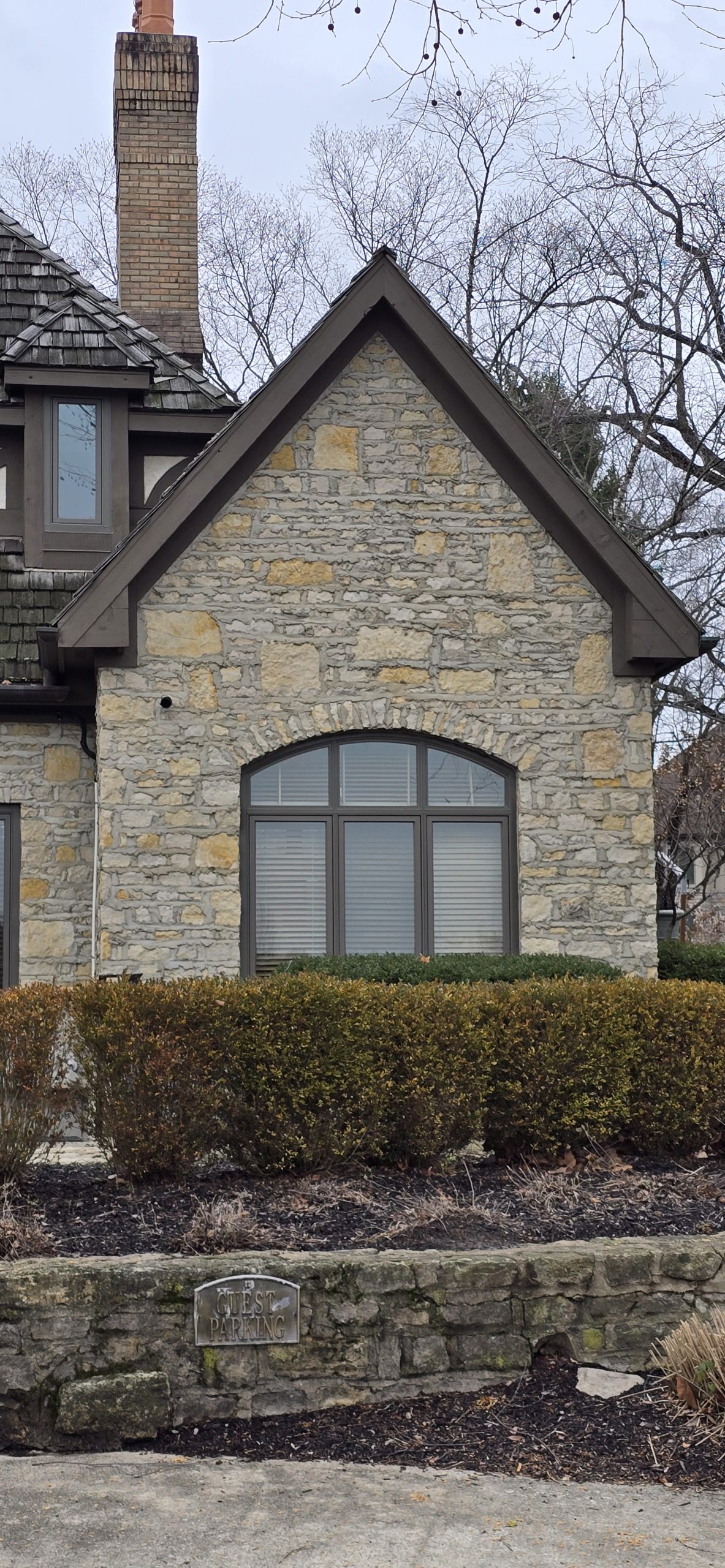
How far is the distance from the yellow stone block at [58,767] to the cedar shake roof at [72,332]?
3622 mm

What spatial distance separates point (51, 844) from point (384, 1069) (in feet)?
18.7

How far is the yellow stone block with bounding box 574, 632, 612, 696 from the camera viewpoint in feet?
37.3

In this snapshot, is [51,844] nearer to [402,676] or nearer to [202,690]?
[202,690]

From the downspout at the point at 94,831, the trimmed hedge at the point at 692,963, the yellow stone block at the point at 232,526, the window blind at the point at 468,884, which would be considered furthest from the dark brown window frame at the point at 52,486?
the trimmed hedge at the point at 692,963

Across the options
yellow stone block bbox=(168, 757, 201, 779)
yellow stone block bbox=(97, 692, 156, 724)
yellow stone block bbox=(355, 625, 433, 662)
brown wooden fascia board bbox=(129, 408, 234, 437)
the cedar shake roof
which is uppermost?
the cedar shake roof

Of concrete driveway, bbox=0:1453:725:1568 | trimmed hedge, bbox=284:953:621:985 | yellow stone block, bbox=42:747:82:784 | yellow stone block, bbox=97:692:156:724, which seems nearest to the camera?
concrete driveway, bbox=0:1453:725:1568

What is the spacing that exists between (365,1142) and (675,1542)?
2660 millimetres

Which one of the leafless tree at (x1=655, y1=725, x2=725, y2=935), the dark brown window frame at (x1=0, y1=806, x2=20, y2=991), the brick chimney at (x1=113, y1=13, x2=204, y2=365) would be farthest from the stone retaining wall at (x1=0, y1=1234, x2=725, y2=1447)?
the leafless tree at (x1=655, y1=725, x2=725, y2=935)

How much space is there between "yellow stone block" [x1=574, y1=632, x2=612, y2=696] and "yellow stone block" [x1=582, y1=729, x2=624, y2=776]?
32 cm

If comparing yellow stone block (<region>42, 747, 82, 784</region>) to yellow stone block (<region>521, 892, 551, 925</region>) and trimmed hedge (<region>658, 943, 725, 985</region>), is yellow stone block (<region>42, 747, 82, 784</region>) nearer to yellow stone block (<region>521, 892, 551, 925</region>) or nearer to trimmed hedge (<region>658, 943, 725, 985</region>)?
yellow stone block (<region>521, 892, 551, 925</region>)

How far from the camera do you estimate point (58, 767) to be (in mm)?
11914

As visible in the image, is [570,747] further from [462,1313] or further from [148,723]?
[462,1313]

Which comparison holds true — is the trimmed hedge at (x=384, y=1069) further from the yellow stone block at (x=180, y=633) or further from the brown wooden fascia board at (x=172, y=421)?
the brown wooden fascia board at (x=172, y=421)

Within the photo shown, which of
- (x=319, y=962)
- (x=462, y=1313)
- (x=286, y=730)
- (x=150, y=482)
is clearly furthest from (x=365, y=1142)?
(x=150, y=482)
